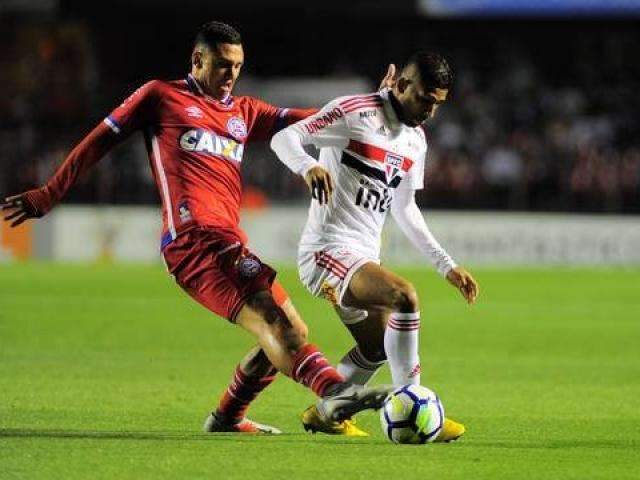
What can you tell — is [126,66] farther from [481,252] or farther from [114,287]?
[114,287]

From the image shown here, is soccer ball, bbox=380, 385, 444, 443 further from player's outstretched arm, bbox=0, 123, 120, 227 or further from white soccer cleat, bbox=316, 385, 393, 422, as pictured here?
player's outstretched arm, bbox=0, 123, 120, 227

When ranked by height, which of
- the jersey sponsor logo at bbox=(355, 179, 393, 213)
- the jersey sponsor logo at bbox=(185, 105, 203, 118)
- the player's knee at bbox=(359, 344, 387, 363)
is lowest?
the player's knee at bbox=(359, 344, 387, 363)

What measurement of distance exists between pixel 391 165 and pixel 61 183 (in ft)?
5.96

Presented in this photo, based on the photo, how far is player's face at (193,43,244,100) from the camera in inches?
310

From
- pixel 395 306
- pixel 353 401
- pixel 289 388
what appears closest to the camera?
pixel 353 401

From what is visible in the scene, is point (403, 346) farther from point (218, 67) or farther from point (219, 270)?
point (218, 67)

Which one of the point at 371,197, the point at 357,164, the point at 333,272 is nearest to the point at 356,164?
the point at 357,164

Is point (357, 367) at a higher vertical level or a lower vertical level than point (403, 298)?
lower

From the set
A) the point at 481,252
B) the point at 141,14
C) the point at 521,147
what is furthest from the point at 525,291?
the point at 141,14

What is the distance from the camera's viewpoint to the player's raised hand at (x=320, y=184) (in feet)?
Answer: 23.5

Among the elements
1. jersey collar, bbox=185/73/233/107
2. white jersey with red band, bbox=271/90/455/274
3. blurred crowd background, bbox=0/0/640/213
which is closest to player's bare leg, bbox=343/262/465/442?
white jersey with red band, bbox=271/90/455/274

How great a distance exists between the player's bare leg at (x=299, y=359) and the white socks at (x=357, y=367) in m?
0.90

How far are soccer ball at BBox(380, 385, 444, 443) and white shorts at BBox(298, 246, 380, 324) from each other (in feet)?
2.59

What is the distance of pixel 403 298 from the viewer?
7590 mm
